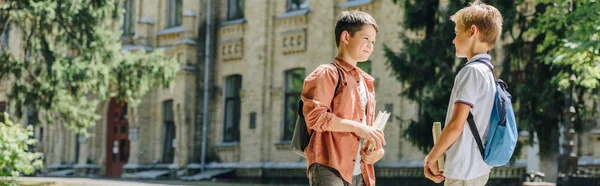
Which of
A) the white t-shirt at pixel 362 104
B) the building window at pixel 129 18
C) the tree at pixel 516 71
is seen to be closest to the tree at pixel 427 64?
the tree at pixel 516 71

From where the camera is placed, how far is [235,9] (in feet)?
92.7

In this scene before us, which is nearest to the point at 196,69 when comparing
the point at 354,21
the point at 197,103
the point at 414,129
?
the point at 197,103

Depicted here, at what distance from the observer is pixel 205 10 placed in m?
28.6

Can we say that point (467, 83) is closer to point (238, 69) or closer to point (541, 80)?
point (541, 80)

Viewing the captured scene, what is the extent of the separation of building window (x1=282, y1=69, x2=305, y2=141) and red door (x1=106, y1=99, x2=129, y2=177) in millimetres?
8113

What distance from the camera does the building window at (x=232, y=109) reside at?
91.1 feet

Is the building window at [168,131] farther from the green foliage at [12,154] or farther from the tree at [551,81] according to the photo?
the green foliage at [12,154]

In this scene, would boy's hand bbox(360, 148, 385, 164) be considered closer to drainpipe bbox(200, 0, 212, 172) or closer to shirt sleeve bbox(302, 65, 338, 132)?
shirt sleeve bbox(302, 65, 338, 132)

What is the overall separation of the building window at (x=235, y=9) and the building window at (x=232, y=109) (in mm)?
1982

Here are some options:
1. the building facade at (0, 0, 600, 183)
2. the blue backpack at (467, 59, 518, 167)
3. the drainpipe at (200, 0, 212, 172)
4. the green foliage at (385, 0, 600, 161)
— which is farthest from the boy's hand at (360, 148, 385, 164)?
the drainpipe at (200, 0, 212, 172)

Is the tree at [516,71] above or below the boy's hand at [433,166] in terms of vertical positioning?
above

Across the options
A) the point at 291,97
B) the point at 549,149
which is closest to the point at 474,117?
the point at 549,149

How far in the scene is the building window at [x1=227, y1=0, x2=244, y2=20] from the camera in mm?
28000

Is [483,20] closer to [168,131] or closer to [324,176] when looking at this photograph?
[324,176]
